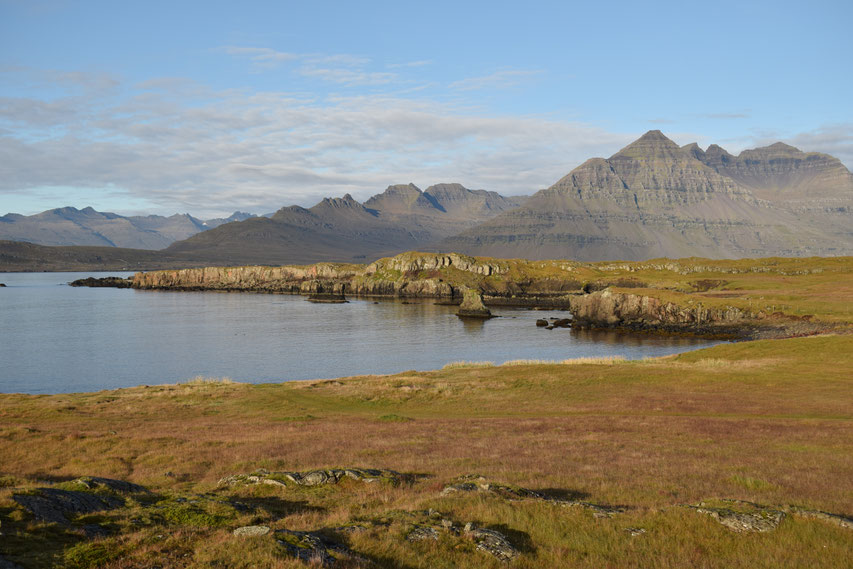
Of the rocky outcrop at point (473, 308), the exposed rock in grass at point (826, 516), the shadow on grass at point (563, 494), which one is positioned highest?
the exposed rock in grass at point (826, 516)

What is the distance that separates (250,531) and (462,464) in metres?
10.8

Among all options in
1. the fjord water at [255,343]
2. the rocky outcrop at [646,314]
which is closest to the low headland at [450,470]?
the fjord water at [255,343]

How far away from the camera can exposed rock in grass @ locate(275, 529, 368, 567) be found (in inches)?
381

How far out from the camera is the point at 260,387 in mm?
48188

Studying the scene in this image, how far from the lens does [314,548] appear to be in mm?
10094

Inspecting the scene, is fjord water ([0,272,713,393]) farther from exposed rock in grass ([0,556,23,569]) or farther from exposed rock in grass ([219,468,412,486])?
exposed rock in grass ([0,556,23,569])

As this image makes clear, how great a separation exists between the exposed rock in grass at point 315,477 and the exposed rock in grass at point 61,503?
406 centimetres

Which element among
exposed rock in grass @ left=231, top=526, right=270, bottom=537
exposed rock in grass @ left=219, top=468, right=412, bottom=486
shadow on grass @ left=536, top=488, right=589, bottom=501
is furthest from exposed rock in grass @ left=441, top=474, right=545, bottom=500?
exposed rock in grass @ left=231, top=526, right=270, bottom=537

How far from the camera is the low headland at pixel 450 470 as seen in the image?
10.6 meters

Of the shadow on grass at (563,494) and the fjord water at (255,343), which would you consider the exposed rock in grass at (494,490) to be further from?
the fjord water at (255,343)

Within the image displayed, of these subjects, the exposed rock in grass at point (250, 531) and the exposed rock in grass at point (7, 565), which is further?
the exposed rock in grass at point (250, 531)

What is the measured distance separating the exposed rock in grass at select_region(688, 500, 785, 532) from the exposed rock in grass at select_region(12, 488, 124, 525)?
13.9 metres

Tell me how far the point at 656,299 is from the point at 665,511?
114647mm

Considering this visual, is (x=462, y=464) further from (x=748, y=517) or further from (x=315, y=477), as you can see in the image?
(x=748, y=517)
